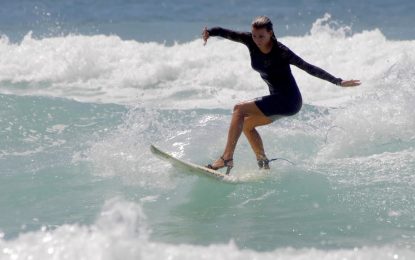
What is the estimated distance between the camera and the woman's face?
650 cm

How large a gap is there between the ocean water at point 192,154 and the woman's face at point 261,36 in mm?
1278

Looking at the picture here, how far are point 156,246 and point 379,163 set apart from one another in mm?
2992

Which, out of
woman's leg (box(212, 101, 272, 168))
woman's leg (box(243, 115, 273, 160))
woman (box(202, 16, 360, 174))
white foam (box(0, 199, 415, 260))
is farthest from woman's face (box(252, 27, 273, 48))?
white foam (box(0, 199, 415, 260))

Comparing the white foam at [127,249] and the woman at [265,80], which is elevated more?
the woman at [265,80]

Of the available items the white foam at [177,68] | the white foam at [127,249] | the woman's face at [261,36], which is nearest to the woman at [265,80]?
the woman's face at [261,36]

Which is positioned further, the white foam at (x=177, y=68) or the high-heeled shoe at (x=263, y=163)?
the white foam at (x=177, y=68)

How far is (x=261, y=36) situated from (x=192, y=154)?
185cm

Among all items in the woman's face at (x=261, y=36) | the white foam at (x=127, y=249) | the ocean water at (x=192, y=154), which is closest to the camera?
the white foam at (x=127, y=249)

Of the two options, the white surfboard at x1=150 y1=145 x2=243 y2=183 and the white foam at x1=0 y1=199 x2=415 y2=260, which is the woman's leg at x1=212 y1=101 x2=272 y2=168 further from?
the white foam at x1=0 y1=199 x2=415 y2=260

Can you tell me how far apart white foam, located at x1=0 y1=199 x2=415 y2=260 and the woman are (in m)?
1.63

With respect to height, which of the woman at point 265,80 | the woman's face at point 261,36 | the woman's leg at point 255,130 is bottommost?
the woman's leg at point 255,130

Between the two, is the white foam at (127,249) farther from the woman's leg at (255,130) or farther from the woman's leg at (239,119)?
the woman's leg at (255,130)

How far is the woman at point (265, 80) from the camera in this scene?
258 inches

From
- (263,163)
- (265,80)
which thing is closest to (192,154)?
(263,163)
